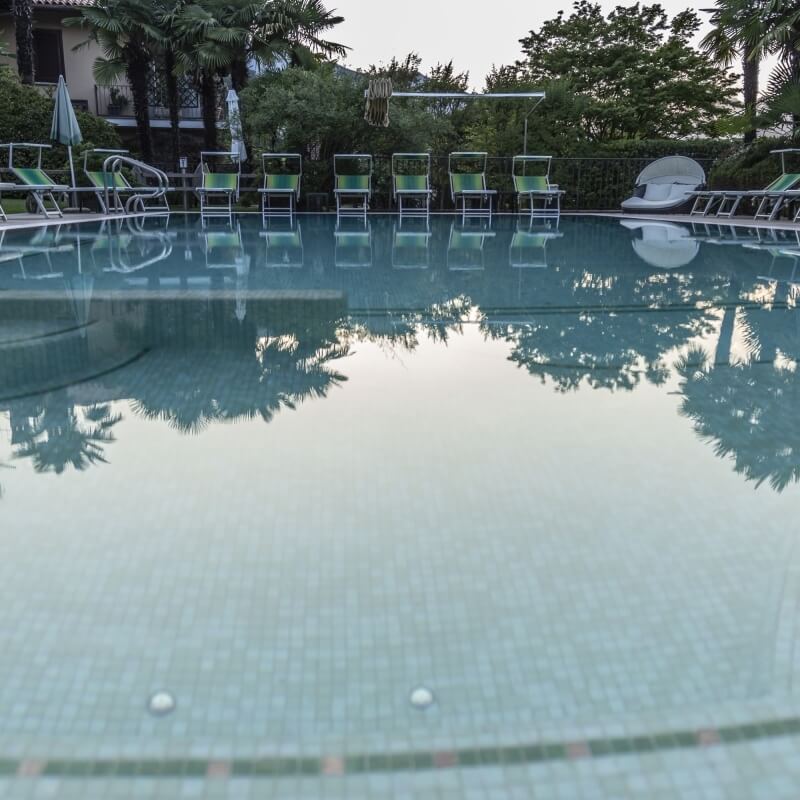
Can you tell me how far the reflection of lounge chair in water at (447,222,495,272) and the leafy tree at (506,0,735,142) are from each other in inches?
457

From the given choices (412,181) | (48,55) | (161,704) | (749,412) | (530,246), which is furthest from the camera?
(48,55)

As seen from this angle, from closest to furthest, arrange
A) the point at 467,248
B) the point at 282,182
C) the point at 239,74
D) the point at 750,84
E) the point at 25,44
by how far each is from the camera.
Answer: the point at 467,248 → the point at 282,182 → the point at 750,84 → the point at 25,44 → the point at 239,74

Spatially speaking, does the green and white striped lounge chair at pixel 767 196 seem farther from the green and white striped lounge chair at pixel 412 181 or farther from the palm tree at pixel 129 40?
the palm tree at pixel 129 40

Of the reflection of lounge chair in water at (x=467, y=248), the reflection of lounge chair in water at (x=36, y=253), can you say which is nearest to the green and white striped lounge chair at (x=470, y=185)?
the reflection of lounge chair in water at (x=467, y=248)

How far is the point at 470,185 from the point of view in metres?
14.5

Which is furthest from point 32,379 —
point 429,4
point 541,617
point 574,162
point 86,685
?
point 429,4

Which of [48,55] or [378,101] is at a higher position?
[48,55]

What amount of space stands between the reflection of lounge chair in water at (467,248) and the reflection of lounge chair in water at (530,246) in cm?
32

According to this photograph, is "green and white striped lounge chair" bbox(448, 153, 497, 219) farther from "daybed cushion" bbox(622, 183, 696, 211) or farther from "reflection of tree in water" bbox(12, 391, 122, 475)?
"reflection of tree in water" bbox(12, 391, 122, 475)

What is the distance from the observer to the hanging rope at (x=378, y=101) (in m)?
13.3

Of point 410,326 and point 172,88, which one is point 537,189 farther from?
point 410,326

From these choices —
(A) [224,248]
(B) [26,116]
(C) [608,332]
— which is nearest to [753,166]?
(A) [224,248]

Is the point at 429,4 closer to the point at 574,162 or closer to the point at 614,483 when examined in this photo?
the point at 574,162

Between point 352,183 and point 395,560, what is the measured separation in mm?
13591
